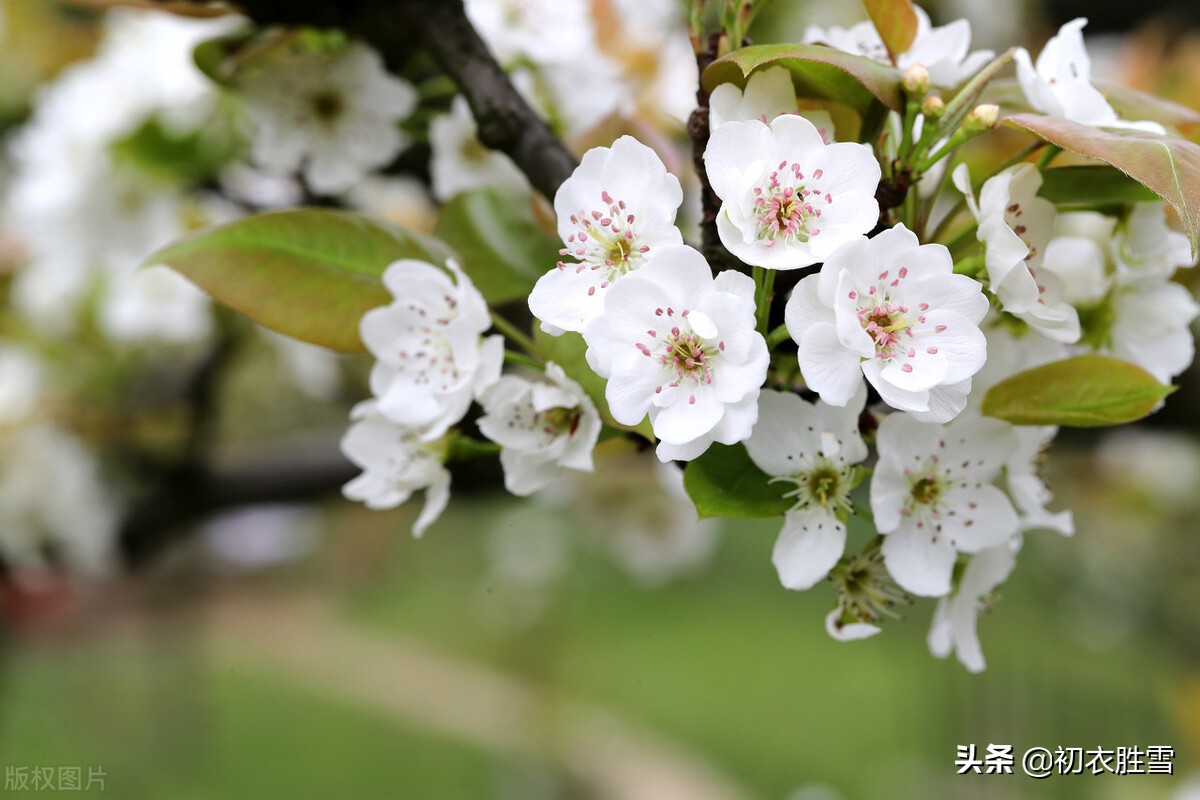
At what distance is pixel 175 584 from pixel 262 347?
1.44 meters

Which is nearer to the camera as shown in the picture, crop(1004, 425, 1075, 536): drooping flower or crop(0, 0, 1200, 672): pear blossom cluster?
crop(0, 0, 1200, 672): pear blossom cluster

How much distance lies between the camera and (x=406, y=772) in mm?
2883

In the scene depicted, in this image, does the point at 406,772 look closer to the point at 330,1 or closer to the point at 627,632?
the point at 627,632

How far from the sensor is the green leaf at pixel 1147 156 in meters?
0.37

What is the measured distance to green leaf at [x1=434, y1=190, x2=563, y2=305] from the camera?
0.54 m

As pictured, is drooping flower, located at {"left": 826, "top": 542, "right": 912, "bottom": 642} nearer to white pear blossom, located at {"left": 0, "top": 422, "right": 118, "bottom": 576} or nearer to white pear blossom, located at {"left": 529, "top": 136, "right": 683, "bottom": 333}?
white pear blossom, located at {"left": 529, "top": 136, "right": 683, "bottom": 333}

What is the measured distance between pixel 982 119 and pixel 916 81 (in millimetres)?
30

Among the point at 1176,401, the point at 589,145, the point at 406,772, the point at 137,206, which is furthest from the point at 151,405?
the point at 406,772

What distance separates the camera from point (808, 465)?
42cm

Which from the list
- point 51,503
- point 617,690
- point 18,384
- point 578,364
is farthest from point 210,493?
point 617,690

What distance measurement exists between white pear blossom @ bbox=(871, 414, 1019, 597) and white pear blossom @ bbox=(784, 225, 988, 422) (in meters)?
0.05

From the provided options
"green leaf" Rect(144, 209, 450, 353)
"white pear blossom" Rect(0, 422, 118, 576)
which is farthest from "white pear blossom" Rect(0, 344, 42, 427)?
"green leaf" Rect(144, 209, 450, 353)

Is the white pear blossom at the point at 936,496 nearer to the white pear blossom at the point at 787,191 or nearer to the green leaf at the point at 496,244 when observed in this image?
the white pear blossom at the point at 787,191

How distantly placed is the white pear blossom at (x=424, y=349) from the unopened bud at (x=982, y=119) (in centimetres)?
22
